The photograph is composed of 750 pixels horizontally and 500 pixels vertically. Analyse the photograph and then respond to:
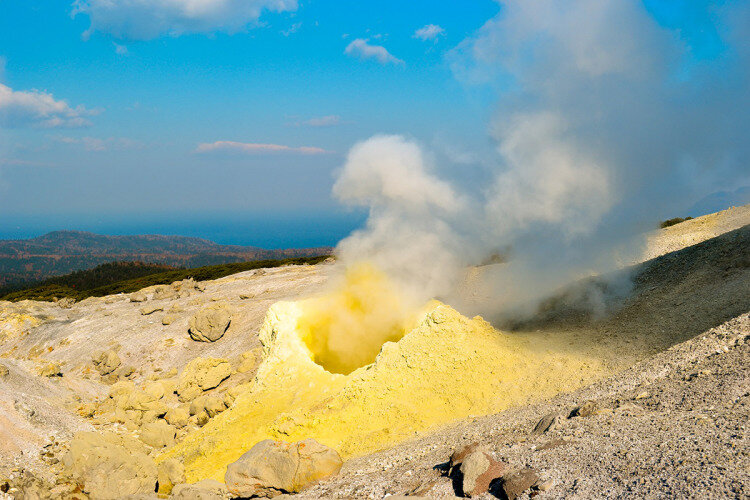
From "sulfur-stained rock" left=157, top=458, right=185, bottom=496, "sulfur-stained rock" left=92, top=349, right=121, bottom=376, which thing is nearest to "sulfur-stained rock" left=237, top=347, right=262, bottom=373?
"sulfur-stained rock" left=92, top=349, right=121, bottom=376

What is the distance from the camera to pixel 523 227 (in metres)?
24.2

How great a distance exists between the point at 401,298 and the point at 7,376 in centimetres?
2282

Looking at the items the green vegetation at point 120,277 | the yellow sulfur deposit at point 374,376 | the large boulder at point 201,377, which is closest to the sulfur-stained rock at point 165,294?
the large boulder at point 201,377

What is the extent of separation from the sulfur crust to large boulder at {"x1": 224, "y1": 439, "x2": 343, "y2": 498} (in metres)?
1.61

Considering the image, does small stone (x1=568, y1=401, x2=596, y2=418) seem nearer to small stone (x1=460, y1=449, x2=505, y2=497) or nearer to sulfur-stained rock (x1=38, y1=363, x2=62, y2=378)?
small stone (x1=460, y1=449, x2=505, y2=497)

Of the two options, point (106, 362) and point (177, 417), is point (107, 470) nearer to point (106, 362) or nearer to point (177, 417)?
point (177, 417)

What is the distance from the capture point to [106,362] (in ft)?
117

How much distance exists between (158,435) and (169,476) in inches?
258

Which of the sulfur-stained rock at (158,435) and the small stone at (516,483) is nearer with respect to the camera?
the small stone at (516,483)

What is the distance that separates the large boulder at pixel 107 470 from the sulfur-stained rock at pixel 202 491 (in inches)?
98.0

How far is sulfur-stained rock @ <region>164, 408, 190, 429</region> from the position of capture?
25.6 meters

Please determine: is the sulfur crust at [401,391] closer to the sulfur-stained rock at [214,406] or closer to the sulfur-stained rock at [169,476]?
the sulfur-stained rock at [169,476]

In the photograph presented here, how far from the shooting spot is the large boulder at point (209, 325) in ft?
121

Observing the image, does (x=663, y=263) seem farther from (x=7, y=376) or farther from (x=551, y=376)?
(x=7, y=376)
